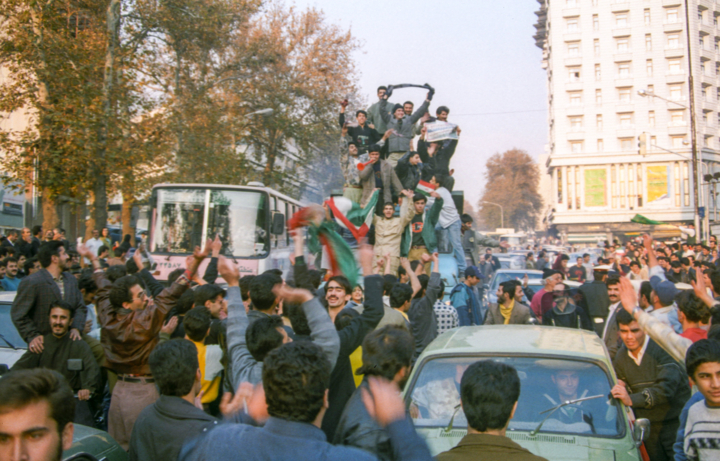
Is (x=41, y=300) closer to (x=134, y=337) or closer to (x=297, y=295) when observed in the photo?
(x=134, y=337)

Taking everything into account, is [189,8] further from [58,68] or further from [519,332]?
[519,332]

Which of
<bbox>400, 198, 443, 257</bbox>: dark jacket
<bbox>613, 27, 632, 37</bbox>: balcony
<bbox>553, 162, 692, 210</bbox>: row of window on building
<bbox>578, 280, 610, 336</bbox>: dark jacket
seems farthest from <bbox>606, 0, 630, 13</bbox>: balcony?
<bbox>578, 280, 610, 336</bbox>: dark jacket

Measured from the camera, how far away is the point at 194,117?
77.6 ft

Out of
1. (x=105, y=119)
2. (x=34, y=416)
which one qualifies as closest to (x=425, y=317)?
(x=34, y=416)

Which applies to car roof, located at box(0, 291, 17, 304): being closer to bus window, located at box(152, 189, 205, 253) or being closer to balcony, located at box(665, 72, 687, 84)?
bus window, located at box(152, 189, 205, 253)

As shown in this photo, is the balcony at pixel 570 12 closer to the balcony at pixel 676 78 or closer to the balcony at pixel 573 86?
the balcony at pixel 573 86

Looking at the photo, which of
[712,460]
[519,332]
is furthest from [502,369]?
[519,332]

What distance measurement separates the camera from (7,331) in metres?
6.89

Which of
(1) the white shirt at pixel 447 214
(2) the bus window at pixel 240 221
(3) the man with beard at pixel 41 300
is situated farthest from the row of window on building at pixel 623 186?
(3) the man with beard at pixel 41 300

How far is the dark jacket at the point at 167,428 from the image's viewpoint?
305 centimetres

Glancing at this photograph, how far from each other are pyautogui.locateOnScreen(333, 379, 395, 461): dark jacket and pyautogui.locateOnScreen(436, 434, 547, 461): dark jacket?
0.25 m

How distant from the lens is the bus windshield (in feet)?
49.1

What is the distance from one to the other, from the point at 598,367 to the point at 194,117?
2144 centimetres

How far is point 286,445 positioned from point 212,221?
13260mm
